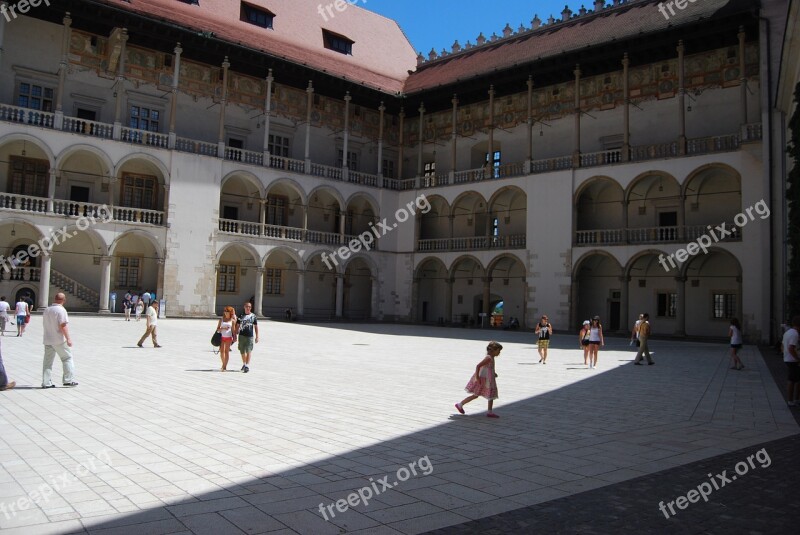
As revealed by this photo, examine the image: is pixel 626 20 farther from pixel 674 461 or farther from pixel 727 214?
pixel 674 461

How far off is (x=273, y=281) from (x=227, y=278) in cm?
277

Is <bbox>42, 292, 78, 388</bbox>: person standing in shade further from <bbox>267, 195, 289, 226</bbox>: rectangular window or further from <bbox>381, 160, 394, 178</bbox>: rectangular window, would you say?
<bbox>381, 160, 394, 178</bbox>: rectangular window

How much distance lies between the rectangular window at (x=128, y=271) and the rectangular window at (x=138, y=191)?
2626 millimetres

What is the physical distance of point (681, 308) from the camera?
26.9m

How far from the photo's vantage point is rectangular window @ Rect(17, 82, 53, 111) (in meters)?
27.6

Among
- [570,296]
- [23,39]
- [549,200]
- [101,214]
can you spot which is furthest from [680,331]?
[23,39]

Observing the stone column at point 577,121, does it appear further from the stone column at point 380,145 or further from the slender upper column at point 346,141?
the slender upper column at point 346,141

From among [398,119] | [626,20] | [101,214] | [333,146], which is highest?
[626,20]

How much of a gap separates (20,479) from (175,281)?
2592cm

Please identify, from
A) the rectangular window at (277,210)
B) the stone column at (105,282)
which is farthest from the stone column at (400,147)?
the stone column at (105,282)

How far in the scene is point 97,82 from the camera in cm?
2948

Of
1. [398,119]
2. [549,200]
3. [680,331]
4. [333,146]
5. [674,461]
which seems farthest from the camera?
[398,119]

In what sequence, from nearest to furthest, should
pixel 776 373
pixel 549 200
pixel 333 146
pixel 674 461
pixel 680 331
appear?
pixel 674 461, pixel 776 373, pixel 680 331, pixel 549 200, pixel 333 146

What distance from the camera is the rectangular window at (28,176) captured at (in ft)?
91.0
